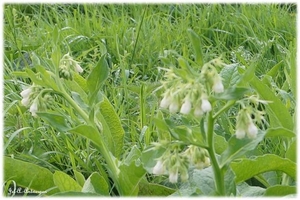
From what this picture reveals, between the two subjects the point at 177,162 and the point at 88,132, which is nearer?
the point at 177,162

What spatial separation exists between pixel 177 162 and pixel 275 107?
0.55 m

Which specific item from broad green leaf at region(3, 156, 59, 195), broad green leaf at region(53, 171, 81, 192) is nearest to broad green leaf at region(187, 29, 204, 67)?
broad green leaf at region(53, 171, 81, 192)

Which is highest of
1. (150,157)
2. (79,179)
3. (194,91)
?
(194,91)

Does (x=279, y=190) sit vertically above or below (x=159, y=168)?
below

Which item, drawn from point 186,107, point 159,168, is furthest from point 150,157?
point 186,107

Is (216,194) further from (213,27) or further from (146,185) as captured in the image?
(213,27)

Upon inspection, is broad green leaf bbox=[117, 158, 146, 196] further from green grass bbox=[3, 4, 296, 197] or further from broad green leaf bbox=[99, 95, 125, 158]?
green grass bbox=[3, 4, 296, 197]

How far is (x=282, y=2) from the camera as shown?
12.6ft

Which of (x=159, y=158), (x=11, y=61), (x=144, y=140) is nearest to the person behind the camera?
(x=159, y=158)

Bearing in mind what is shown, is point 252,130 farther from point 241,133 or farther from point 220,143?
point 220,143

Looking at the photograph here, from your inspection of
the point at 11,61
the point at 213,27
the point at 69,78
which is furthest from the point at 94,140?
the point at 213,27

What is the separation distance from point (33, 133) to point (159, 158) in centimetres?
100

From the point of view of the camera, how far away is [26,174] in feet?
6.28

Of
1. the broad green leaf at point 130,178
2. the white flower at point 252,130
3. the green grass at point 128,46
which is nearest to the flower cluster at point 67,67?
the broad green leaf at point 130,178
